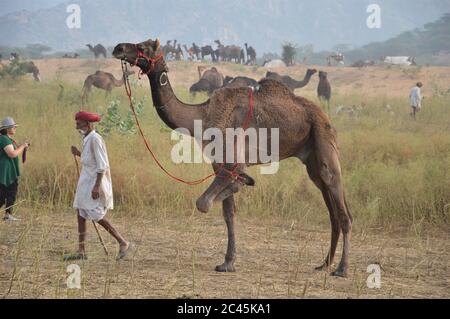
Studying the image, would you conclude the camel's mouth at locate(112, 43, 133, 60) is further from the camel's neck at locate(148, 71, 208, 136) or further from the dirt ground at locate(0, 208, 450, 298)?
the dirt ground at locate(0, 208, 450, 298)

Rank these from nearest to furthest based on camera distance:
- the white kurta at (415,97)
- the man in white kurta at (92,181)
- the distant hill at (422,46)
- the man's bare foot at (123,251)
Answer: the man in white kurta at (92,181) < the man's bare foot at (123,251) < the white kurta at (415,97) < the distant hill at (422,46)

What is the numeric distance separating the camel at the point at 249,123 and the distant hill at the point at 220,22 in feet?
184

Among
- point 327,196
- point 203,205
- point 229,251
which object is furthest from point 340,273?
point 203,205

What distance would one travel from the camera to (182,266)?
7816 millimetres

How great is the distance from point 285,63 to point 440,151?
3183cm

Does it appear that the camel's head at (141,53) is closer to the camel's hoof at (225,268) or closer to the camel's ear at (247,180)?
the camel's ear at (247,180)

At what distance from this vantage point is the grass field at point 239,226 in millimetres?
6996

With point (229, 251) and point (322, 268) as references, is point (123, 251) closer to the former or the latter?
point (229, 251)

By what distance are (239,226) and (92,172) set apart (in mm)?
3080

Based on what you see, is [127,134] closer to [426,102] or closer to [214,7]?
[426,102]

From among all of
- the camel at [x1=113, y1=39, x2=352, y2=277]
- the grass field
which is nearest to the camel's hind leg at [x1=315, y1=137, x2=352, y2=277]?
the camel at [x1=113, y1=39, x2=352, y2=277]

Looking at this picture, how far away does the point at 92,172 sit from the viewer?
774cm

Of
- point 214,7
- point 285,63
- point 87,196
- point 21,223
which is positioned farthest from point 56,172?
point 214,7

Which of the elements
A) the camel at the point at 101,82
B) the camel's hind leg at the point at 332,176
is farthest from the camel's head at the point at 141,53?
the camel at the point at 101,82
